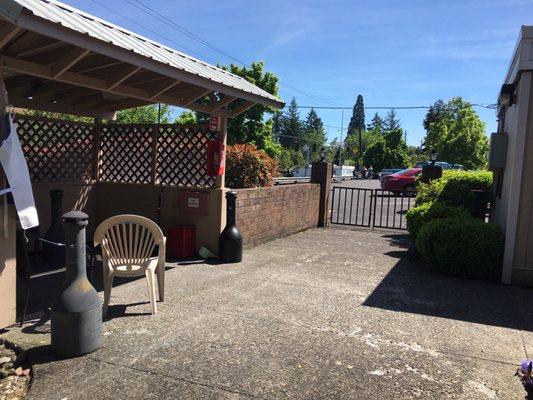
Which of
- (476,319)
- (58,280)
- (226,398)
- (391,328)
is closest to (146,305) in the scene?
(58,280)

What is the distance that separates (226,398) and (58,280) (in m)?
3.61

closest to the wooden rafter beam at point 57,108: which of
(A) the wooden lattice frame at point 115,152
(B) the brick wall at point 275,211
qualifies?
(A) the wooden lattice frame at point 115,152

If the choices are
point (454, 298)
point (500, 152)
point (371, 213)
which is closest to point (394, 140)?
point (371, 213)

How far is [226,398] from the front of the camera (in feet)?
10.3

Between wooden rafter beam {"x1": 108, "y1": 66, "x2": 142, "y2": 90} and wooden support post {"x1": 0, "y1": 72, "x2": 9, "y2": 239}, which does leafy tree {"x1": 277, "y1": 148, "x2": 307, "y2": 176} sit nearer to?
wooden rafter beam {"x1": 108, "y1": 66, "x2": 142, "y2": 90}

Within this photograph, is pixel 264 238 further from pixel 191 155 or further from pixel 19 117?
pixel 19 117

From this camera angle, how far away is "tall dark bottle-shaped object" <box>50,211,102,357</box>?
3.63m

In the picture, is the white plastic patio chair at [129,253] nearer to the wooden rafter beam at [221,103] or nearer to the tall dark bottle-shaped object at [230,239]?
the tall dark bottle-shaped object at [230,239]

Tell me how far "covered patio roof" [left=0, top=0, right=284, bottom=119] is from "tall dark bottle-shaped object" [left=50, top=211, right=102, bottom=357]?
1.59 metres

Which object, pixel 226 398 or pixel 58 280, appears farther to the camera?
pixel 58 280

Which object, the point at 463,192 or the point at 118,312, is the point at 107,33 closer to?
the point at 118,312

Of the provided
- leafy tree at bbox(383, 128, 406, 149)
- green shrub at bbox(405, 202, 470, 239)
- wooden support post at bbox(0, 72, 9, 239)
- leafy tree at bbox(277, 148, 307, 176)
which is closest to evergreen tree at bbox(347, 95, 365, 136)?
leafy tree at bbox(277, 148, 307, 176)

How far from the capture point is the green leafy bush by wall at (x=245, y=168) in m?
8.90

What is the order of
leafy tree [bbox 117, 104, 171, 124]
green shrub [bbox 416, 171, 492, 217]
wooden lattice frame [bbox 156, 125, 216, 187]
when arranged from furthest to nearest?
leafy tree [bbox 117, 104, 171, 124]
green shrub [bbox 416, 171, 492, 217]
wooden lattice frame [bbox 156, 125, 216, 187]
